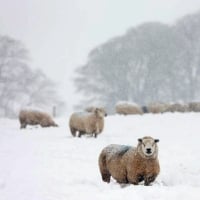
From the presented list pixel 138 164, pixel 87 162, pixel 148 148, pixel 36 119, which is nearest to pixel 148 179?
pixel 138 164

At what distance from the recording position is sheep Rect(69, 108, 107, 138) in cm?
2109

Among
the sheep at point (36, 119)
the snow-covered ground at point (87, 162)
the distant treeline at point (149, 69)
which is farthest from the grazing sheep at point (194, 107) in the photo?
the distant treeline at point (149, 69)

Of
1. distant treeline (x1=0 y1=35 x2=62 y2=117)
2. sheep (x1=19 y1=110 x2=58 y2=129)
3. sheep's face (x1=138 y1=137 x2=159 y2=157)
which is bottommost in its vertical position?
sheep's face (x1=138 y1=137 x2=159 y2=157)

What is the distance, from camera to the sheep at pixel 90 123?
2109cm

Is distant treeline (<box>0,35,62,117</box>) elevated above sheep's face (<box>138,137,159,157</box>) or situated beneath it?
elevated above

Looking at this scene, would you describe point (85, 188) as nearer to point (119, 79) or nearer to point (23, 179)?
point (23, 179)

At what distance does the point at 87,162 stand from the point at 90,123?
7.03 meters

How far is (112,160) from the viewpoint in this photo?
35.1ft

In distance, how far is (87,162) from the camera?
46.5ft

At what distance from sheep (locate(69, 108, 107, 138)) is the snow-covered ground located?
0.49 metres

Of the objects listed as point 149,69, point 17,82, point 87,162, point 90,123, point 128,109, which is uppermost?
point 149,69

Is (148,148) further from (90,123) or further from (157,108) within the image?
(157,108)

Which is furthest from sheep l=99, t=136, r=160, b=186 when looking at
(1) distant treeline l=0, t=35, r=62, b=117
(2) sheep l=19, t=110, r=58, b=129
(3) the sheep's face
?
(1) distant treeline l=0, t=35, r=62, b=117

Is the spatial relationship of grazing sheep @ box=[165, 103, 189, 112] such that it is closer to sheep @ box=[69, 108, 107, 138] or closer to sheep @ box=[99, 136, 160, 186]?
sheep @ box=[69, 108, 107, 138]
